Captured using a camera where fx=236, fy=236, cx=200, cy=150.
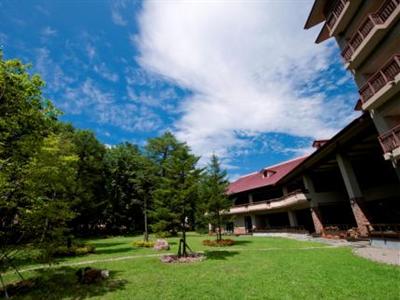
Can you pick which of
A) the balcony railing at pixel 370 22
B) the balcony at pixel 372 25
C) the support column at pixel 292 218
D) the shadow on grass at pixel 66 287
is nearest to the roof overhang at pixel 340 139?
A: the balcony at pixel 372 25

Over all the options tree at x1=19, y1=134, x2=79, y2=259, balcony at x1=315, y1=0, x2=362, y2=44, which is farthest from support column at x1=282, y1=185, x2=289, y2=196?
tree at x1=19, y1=134, x2=79, y2=259

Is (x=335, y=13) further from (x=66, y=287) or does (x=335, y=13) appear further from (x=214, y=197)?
(x=66, y=287)

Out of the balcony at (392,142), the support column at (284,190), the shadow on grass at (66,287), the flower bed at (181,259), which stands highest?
the support column at (284,190)

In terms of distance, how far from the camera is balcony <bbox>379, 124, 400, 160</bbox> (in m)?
12.3

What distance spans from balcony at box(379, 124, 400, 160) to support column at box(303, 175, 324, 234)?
14.5 m

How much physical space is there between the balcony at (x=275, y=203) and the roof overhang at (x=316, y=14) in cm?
1758

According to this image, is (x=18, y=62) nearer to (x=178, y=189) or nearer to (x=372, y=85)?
(x=178, y=189)

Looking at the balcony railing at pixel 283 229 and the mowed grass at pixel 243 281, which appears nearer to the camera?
the mowed grass at pixel 243 281

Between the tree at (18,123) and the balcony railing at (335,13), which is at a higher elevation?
the balcony railing at (335,13)

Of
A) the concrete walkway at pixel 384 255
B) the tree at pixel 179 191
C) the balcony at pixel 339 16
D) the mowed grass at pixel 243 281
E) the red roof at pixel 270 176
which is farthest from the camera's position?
the red roof at pixel 270 176

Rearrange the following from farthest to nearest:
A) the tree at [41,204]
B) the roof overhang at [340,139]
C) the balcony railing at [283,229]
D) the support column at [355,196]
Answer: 1. the balcony railing at [283,229]
2. the support column at [355,196]
3. the roof overhang at [340,139]
4. the tree at [41,204]

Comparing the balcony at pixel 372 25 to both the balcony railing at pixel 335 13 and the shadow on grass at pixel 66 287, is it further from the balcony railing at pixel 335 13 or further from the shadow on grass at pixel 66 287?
the shadow on grass at pixel 66 287

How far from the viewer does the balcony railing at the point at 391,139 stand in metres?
12.3

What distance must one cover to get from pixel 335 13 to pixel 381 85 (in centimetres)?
686
